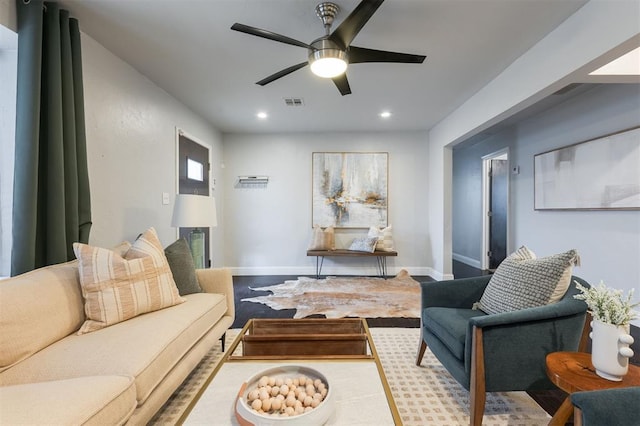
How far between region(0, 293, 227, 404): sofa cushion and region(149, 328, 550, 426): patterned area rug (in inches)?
12.4

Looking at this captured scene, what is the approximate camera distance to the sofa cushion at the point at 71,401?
2.91ft

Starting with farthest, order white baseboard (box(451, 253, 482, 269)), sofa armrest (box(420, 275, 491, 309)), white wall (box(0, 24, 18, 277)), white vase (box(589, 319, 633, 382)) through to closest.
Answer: white baseboard (box(451, 253, 482, 269))
sofa armrest (box(420, 275, 491, 309))
white wall (box(0, 24, 18, 277))
white vase (box(589, 319, 633, 382))

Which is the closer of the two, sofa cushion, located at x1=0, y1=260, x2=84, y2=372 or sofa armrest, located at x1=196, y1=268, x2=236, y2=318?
sofa cushion, located at x1=0, y1=260, x2=84, y2=372

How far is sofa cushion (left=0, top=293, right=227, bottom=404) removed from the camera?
1170mm

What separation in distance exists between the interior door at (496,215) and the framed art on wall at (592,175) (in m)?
1.40

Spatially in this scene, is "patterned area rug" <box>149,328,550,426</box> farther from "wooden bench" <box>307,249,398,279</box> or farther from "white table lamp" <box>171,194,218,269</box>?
"wooden bench" <box>307,249,398,279</box>

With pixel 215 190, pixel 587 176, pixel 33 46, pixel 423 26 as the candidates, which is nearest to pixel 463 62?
pixel 423 26

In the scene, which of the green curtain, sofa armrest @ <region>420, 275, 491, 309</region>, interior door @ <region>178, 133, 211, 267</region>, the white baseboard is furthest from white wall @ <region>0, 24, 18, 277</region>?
the white baseboard

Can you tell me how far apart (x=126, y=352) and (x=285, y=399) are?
0.80 m

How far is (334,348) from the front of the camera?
1.54 m

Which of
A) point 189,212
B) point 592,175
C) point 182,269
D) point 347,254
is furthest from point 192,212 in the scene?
point 592,175

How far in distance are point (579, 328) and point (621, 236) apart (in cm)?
219

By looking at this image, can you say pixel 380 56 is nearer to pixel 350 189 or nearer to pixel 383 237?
pixel 350 189

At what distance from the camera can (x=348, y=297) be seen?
3.67 metres
